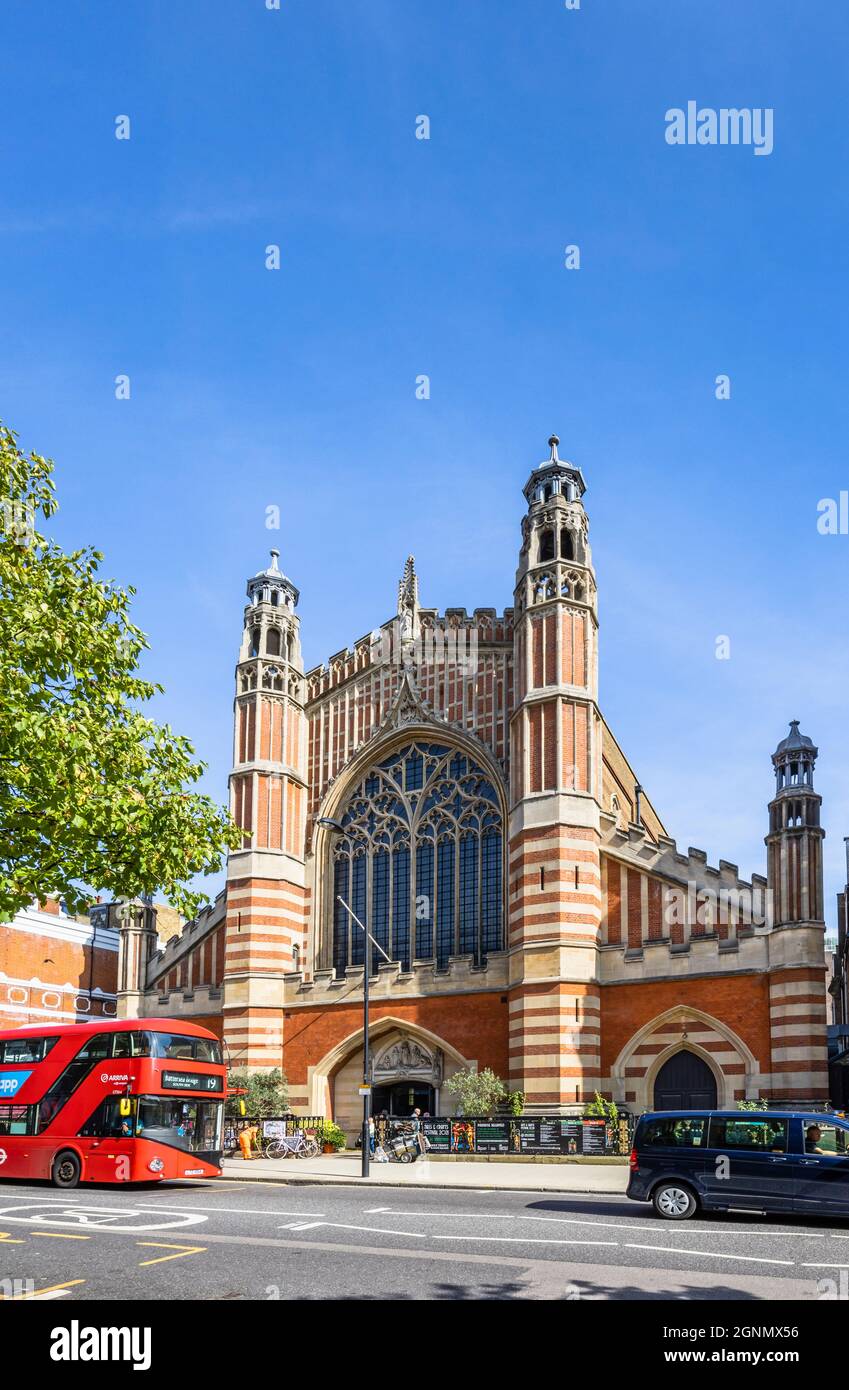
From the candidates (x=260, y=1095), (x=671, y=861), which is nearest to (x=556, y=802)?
(x=671, y=861)

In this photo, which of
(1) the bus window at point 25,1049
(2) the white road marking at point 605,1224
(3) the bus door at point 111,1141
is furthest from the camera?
(1) the bus window at point 25,1049

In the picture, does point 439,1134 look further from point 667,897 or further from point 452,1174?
point 667,897

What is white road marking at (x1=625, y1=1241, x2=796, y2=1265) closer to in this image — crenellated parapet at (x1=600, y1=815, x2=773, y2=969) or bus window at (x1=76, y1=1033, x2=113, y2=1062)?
bus window at (x1=76, y1=1033, x2=113, y2=1062)

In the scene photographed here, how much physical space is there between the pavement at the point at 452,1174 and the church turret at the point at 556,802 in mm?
4273

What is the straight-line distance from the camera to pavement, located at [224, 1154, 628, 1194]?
76.5 ft

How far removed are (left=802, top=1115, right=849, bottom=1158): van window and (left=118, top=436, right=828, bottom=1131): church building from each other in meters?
13.8

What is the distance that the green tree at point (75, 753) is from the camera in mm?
16172

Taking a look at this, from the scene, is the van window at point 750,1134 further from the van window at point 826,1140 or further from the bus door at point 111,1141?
the bus door at point 111,1141

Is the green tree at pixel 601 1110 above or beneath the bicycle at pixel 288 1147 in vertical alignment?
above

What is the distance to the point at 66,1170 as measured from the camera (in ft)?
79.5

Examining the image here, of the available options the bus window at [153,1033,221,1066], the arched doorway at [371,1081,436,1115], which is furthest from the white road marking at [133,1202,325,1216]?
the arched doorway at [371,1081,436,1115]

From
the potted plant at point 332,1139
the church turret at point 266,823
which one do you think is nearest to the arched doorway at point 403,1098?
the potted plant at point 332,1139

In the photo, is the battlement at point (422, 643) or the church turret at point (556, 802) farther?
the battlement at point (422, 643)
